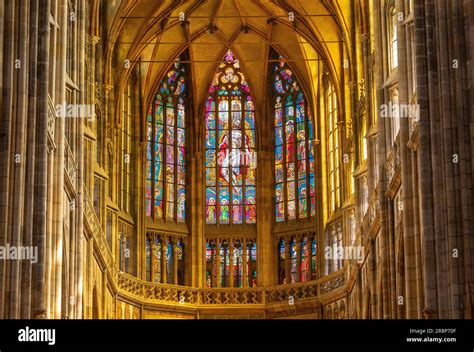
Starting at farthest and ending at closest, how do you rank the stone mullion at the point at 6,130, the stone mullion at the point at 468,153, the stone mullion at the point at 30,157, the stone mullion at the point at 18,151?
the stone mullion at the point at 30,157
the stone mullion at the point at 468,153
the stone mullion at the point at 18,151
the stone mullion at the point at 6,130

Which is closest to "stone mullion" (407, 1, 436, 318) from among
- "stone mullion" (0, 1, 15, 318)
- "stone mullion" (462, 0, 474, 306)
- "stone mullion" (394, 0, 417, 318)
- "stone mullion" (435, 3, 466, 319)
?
"stone mullion" (435, 3, 466, 319)

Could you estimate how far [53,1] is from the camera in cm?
4584

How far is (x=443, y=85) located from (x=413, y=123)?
5137 millimetres

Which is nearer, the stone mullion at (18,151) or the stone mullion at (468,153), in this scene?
the stone mullion at (18,151)

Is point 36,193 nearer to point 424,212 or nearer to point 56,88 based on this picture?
point 56,88

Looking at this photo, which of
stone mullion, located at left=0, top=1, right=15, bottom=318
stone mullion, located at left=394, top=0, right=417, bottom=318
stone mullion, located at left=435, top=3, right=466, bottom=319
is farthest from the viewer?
stone mullion, located at left=394, top=0, right=417, bottom=318

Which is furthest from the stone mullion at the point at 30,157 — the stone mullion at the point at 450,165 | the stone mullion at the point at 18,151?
the stone mullion at the point at 450,165

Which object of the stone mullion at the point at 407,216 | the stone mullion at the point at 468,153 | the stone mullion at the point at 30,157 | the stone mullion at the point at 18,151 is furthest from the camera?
the stone mullion at the point at 407,216

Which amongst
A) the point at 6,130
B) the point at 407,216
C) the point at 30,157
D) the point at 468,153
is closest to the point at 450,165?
the point at 468,153

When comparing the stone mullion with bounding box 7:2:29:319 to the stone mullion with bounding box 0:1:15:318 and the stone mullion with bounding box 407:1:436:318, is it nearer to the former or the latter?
the stone mullion with bounding box 0:1:15:318

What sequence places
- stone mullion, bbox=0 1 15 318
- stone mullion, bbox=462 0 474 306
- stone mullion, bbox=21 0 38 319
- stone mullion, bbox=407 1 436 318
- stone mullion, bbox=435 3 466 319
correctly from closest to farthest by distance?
1. stone mullion, bbox=0 1 15 318
2. stone mullion, bbox=462 0 474 306
3. stone mullion, bbox=21 0 38 319
4. stone mullion, bbox=435 3 466 319
5. stone mullion, bbox=407 1 436 318

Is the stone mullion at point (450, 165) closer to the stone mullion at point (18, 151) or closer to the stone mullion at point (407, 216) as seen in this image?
the stone mullion at point (407, 216)

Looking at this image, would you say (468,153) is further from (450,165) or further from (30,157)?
(30,157)
